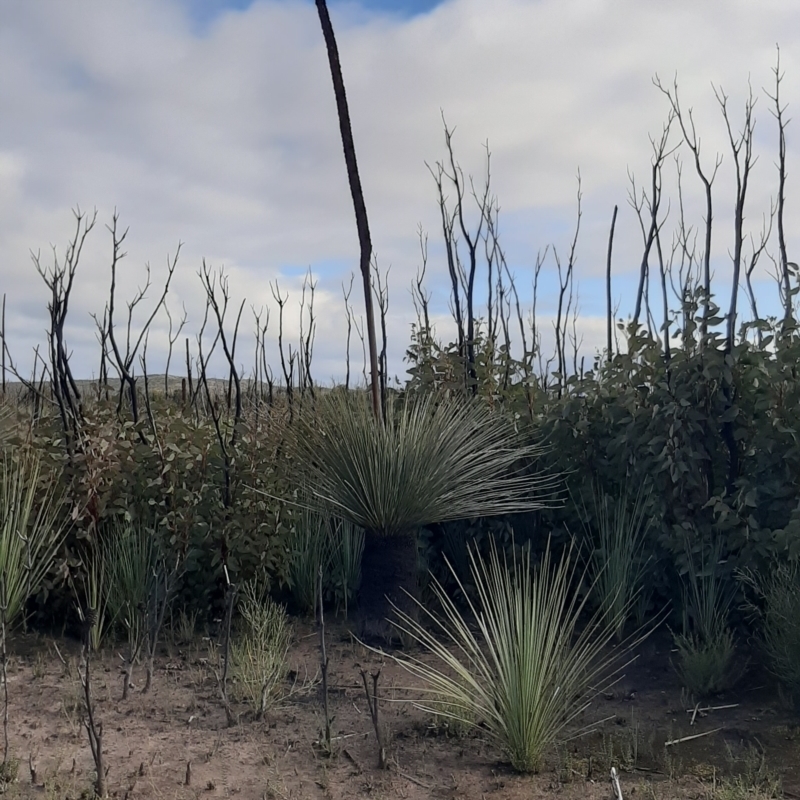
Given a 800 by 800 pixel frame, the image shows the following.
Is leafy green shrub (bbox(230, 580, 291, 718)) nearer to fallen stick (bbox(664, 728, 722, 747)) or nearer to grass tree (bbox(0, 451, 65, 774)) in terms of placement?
grass tree (bbox(0, 451, 65, 774))

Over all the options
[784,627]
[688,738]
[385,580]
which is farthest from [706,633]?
[385,580]

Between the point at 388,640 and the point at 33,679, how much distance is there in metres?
2.03

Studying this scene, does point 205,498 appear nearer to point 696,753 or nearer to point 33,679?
point 33,679

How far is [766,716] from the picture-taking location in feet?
14.0

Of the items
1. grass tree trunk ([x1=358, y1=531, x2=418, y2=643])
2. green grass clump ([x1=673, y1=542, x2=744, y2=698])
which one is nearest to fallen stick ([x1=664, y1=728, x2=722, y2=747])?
green grass clump ([x1=673, y1=542, x2=744, y2=698])

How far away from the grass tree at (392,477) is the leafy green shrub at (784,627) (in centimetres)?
145

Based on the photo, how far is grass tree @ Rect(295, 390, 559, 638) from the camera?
5.12 metres

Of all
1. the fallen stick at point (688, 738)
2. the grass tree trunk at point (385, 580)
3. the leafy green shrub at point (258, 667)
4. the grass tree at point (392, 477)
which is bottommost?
the fallen stick at point (688, 738)

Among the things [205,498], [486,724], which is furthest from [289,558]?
[486,724]

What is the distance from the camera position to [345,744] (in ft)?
12.7

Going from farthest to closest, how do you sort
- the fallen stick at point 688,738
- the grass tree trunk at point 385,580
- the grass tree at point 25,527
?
the grass tree trunk at point 385,580 → the grass tree at point 25,527 → the fallen stick at point 688,738

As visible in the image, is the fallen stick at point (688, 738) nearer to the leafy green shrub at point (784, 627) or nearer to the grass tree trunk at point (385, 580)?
the leafy green shrub at point (784, 627)

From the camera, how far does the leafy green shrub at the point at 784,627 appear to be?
420 cm

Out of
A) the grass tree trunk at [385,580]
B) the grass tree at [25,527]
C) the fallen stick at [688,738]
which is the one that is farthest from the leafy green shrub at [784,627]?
the grass tree at [25,527]
